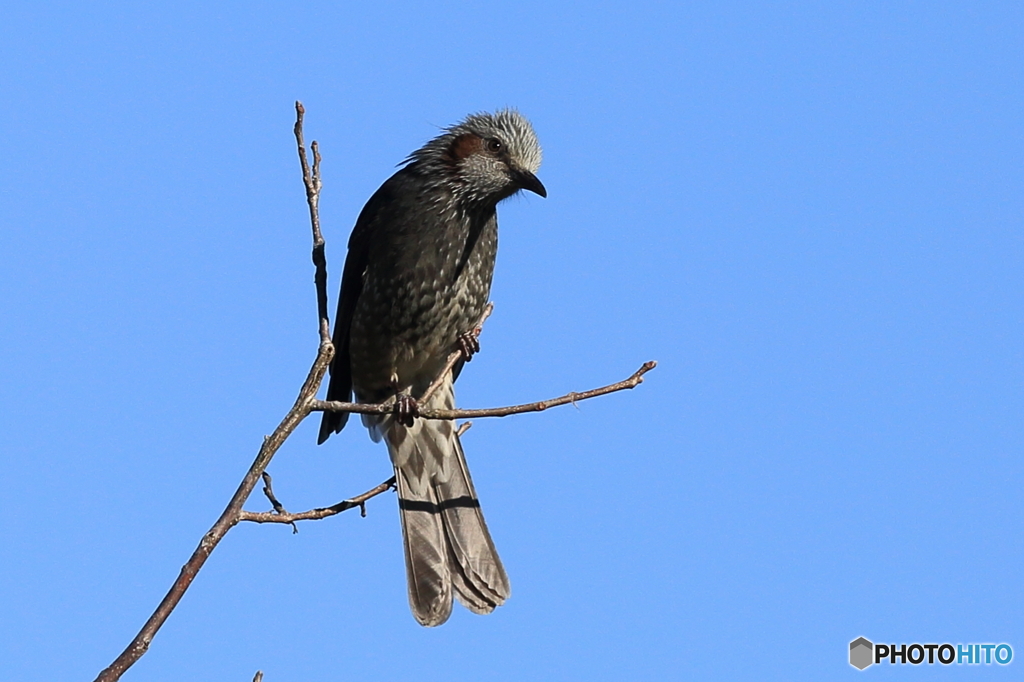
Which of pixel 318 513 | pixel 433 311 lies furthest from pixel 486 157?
pixel 318 513

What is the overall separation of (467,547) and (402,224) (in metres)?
1.43

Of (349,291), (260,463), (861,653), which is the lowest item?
(260,463)

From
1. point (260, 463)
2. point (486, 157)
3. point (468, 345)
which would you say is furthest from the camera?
point (486, 157)

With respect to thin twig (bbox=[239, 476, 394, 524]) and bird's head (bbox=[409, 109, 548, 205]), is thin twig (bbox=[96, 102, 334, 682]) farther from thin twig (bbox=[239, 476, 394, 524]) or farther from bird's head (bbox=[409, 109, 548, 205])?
bird's head (bbox=[409, 109, 548, 205])

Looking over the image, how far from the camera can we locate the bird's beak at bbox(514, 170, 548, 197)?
210 inches

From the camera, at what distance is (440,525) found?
5.39 metres

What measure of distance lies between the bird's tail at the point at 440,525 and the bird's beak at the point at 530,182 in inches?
39.4

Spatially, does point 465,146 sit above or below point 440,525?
above

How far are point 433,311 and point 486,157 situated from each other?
777 millimetres

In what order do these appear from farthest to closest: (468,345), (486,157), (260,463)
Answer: (486,157) → (468,345) → (260,463)

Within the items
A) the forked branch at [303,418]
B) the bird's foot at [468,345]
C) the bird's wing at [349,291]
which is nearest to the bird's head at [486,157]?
the bird's wing at [349,291]

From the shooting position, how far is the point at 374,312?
5.41 m

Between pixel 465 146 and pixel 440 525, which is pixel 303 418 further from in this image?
pixel 465 146

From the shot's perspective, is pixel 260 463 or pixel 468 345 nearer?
pixel 260 463
